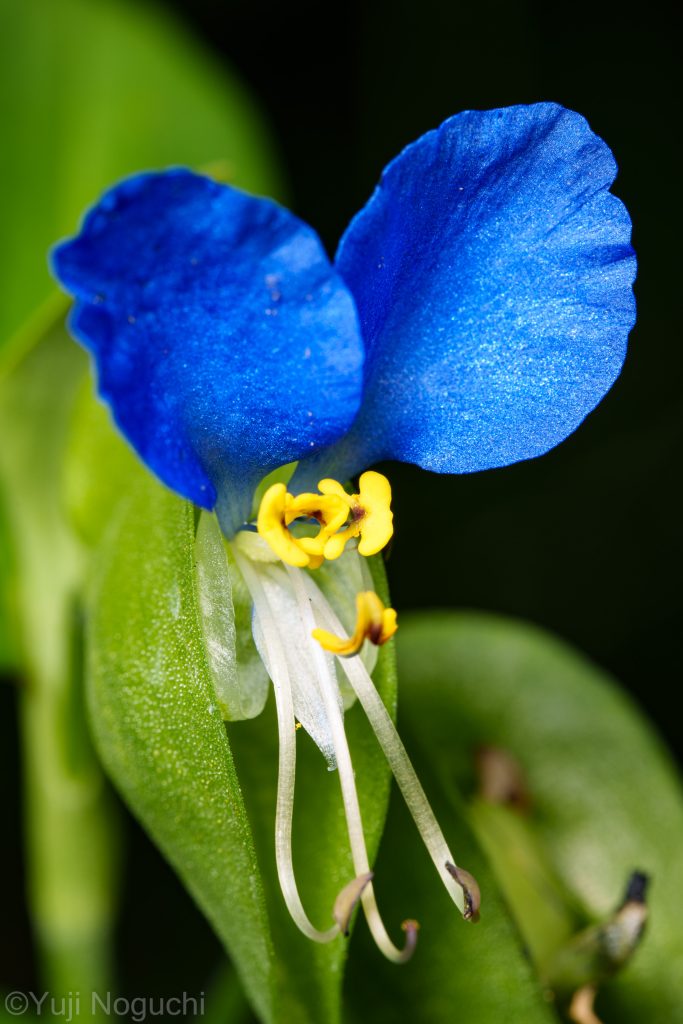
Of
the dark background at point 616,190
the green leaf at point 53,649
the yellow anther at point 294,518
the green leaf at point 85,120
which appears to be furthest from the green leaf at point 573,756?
the dark background at point 616,190

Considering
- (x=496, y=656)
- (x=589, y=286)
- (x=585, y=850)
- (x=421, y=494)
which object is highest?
(x=589, y=286)

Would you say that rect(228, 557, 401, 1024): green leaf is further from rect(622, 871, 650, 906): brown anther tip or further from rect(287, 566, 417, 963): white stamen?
rect(622, 871, 650, 906): brown anther tip

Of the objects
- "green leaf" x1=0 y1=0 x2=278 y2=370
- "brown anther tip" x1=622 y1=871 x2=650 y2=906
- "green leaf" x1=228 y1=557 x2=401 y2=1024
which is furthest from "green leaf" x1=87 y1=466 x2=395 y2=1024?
"green leaf" x1=0 y1=0 x2=278 y2=370

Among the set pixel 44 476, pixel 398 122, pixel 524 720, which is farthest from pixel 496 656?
pixel 398 122

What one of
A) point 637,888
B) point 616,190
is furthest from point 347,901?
point 616,190

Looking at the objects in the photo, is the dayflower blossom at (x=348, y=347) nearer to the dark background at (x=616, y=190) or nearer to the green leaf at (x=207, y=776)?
the green leaf at (x=207, y=776)

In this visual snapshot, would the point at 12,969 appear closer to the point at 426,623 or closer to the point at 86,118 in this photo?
the point at 426,623
